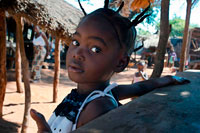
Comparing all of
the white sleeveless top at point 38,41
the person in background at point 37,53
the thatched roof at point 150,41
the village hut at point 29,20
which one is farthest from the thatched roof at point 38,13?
the thatched roof at point 150,41

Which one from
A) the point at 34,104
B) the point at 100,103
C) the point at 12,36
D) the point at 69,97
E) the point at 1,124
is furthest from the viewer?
the point at 12,36

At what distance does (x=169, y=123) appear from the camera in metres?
0.43

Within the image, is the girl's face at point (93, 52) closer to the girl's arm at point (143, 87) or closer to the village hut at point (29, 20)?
the girl's arm at point (143, 87)

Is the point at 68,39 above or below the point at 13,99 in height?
above

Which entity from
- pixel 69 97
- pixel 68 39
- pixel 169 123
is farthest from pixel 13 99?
pixel 169 123

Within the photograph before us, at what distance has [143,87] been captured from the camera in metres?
1.32

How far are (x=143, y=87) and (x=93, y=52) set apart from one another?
0.53 metres

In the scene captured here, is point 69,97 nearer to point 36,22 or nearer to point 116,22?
point 116,22

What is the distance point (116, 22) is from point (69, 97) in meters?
0.54

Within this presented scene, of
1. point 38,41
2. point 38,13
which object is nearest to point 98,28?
point 38,13

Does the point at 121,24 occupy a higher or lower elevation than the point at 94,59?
A: higher

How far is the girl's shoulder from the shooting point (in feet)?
2.84

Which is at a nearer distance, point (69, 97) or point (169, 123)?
point (169, 123)

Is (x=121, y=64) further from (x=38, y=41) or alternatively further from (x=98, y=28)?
(x=38, y=41)
